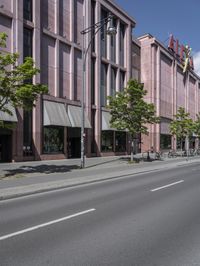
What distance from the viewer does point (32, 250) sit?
5812mm

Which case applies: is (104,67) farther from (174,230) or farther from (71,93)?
(174,230)

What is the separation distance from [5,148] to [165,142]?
119 ft

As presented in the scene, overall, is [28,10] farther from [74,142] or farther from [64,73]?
[74,142]

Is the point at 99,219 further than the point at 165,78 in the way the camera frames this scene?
No

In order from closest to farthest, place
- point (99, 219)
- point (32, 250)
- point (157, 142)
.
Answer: point (32, 250)
point (99, 219)
point (157, 142)

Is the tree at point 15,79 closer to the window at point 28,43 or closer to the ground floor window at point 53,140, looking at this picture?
the window at point 28,43

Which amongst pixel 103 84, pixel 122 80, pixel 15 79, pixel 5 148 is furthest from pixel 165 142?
pixel 15 79

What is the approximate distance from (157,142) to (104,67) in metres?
18.6

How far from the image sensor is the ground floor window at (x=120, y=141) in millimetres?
42125

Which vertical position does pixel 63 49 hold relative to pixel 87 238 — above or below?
above

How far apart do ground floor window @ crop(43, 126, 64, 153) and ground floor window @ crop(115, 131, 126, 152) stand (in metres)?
10.8

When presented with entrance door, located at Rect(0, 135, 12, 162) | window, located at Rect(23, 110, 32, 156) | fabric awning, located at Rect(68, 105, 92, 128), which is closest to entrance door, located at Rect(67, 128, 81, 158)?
fabric awning, located at Rect(68, 105, 92, 128)

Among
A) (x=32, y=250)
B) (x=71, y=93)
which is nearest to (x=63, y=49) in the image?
(x=71, y=93)

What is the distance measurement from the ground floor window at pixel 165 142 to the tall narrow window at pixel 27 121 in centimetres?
3186
